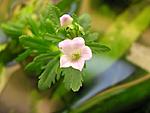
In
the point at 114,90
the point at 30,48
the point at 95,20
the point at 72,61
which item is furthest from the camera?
the point at 95,20

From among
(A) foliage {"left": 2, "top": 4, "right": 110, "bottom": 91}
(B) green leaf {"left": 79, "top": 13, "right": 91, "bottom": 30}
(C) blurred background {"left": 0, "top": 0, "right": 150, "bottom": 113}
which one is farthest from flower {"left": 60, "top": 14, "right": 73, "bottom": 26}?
(C) blurred background {"left": 0, "top": 0, "right": 150, "bottom": 113}

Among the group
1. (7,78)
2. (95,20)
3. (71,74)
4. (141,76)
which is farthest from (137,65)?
(71,74)

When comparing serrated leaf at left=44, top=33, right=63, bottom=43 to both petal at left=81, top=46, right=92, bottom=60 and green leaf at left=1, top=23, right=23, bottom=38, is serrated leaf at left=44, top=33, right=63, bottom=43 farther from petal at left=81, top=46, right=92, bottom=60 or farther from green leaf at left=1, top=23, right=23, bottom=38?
green leaf at left=1, top=23, right=23, bottom=38

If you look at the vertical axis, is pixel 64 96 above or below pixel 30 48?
below

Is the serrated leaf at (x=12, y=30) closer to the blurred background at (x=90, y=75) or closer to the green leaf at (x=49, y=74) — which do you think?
the blurred background at (x=90, y=75)

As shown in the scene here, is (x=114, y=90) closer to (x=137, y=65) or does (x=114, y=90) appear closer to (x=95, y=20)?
(x=137, y=65)

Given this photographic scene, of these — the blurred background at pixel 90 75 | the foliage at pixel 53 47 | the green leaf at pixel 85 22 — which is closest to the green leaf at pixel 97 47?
the foliage at pixel 53 47

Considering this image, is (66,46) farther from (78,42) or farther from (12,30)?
(12,30)
